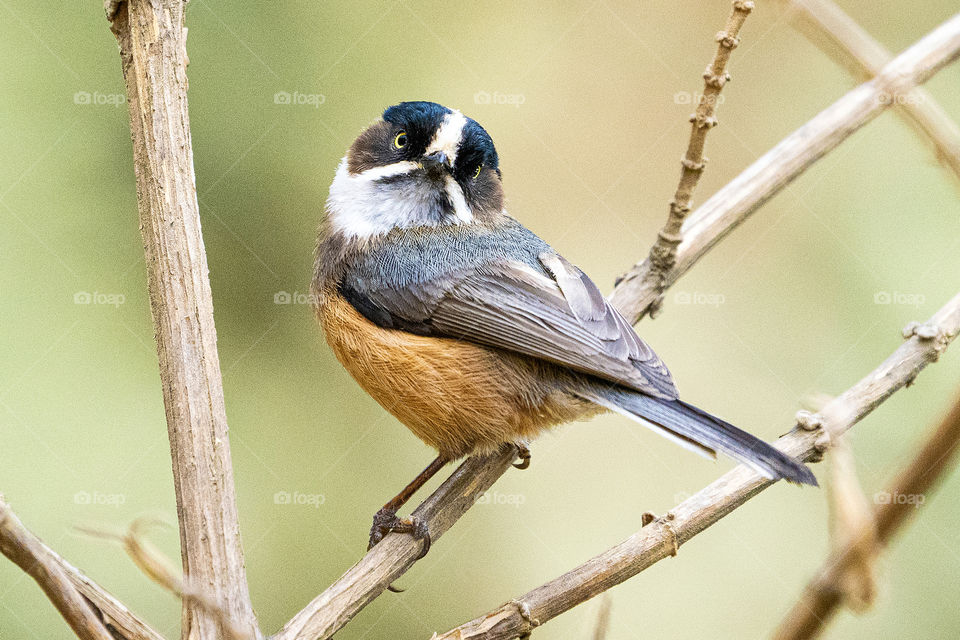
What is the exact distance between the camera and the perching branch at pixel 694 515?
2.00m

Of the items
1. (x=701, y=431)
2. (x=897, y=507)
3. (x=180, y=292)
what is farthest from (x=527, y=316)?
(x=897, y=507)

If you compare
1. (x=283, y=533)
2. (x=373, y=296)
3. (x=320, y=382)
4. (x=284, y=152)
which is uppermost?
(x=284, y=152)

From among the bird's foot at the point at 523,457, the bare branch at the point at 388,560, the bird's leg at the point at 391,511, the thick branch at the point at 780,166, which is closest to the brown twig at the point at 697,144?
the thick branch at the point at 780,166

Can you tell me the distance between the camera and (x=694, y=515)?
206cm

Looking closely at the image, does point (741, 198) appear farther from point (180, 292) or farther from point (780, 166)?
point (180, 292)

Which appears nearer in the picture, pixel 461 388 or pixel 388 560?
pixel 388 560

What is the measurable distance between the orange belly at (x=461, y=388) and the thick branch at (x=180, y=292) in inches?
41.3

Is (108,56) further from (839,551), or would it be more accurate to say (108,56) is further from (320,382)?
(839,551)

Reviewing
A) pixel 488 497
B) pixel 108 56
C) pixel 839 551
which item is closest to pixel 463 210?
pixel 488 497

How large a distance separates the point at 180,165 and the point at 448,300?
1.25 metres

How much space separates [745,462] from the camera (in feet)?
6.93

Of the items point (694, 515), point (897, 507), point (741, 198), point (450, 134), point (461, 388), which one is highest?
point (450, 134)

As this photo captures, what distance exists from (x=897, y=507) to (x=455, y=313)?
6.80 ft

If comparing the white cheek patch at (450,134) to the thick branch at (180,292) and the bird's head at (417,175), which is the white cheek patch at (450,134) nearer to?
the bird's head at (417,175)
